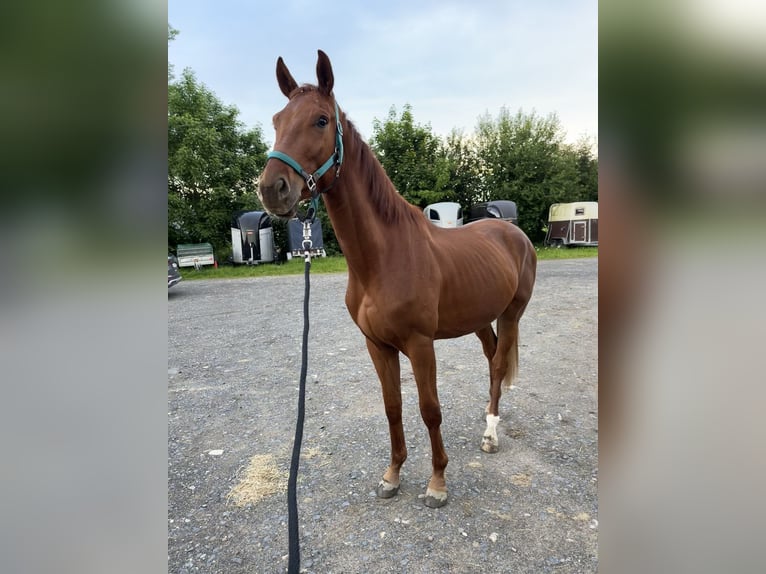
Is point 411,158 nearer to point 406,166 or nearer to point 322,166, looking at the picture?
point 406,166

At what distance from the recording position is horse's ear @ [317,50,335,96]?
1.66 m

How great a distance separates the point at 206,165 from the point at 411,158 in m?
9.25

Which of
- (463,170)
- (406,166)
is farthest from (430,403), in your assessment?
(463,170)

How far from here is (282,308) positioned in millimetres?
7984

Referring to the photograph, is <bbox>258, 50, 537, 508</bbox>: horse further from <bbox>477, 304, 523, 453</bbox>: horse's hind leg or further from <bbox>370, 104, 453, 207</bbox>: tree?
<bbox>370, 104, 453, 207</bbox>: tree

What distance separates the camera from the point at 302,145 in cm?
162

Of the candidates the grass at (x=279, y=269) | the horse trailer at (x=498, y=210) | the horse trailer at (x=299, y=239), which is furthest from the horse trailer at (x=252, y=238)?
the horse trailer at (x=498, y=210)

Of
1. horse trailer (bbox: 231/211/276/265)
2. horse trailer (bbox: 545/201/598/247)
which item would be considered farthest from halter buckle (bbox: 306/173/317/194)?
horse trailer (bbox: 545/201/598/247)
